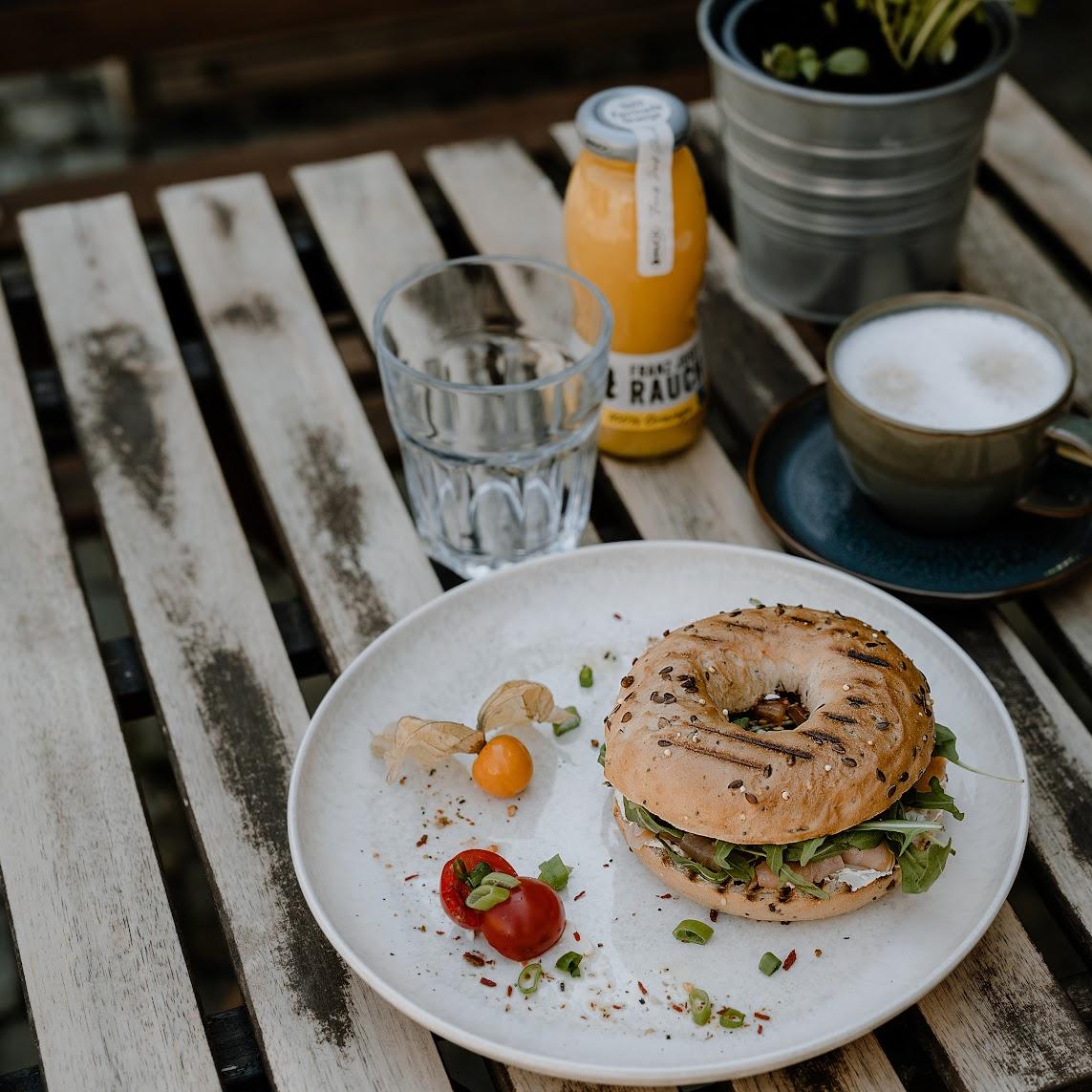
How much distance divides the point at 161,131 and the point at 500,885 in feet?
9.98

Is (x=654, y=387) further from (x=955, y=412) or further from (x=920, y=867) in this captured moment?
(x=920, y=867)

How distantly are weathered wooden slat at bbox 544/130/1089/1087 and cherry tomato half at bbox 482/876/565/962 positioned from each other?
322 millimetres

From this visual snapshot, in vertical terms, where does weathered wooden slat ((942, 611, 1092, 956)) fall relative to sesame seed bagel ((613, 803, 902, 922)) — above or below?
below

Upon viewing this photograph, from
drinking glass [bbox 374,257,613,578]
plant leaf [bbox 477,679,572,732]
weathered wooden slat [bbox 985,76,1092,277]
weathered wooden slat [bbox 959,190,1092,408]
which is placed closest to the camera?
plant leaf [bbox 477,679,572,732]

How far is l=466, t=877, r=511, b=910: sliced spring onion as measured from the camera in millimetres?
1080

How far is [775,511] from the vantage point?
4.99 ft

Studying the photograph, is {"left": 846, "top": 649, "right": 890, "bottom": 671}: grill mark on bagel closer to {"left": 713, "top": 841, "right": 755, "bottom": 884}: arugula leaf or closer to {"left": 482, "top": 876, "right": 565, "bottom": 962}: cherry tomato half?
{"left": 713, "top": 841, "right": 755, "bottom": 884}: arugula leaf

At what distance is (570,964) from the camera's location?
1.09 meters

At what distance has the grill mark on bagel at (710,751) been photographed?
1058 millimetres

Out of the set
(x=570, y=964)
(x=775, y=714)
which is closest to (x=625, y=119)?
(x=775, y=714)

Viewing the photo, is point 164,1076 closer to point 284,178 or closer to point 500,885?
point 500,885

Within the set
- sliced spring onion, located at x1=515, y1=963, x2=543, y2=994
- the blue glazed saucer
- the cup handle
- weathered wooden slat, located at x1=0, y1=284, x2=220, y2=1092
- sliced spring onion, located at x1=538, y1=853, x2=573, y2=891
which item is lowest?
weathered wooden slat, located at x1=0, y1=284, x2=220, y2=1092

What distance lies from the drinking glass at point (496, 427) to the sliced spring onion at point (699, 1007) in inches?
23.1

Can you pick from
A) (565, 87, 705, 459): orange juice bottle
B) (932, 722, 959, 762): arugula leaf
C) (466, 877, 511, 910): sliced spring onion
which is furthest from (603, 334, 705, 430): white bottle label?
Result: (466, 877, 511, 910): sliced spring onion
